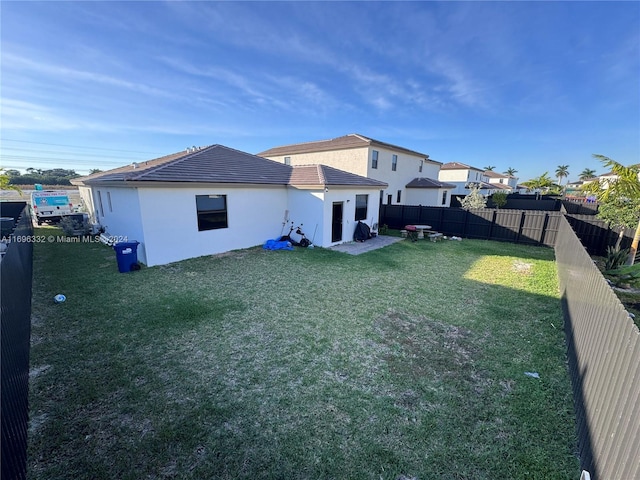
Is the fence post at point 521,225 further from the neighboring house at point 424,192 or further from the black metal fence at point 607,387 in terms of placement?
the black metal fence at point 607,387

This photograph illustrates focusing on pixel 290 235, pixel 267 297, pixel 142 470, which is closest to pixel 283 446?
pixel 142 470

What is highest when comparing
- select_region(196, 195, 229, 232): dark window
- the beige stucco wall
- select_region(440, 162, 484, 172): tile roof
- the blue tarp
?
select_region(440, 162, 484, 172): tile roof

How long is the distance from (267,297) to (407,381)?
3.68 meters

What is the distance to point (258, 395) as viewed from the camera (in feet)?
10.8

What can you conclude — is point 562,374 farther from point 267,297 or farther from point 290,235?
point 290,235

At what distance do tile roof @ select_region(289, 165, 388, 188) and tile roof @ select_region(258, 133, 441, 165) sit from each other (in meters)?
6.48

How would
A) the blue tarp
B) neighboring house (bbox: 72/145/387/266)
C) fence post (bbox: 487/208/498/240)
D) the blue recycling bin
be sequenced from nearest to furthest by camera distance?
the blue recycling bin → neighboring house (bbox: 72/145/387/266) → the blue tarp → fence post (bbox: 487/208/498/240)

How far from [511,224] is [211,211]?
567 inches

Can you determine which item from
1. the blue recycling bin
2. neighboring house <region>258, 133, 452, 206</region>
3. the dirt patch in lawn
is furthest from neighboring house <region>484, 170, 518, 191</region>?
the blue recycling bin

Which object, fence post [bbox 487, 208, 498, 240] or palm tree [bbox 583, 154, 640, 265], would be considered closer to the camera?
palm tree [bbox 583, 154, 640, 265]

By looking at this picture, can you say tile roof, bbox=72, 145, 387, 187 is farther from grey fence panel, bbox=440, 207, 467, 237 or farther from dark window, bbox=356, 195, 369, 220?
grey fence panel, bbox=440, 207, 467, 237

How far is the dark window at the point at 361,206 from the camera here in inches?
523

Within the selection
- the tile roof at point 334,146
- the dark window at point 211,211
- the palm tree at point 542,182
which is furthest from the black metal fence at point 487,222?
the palm tree at point 542,182

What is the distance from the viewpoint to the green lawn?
249 cm
